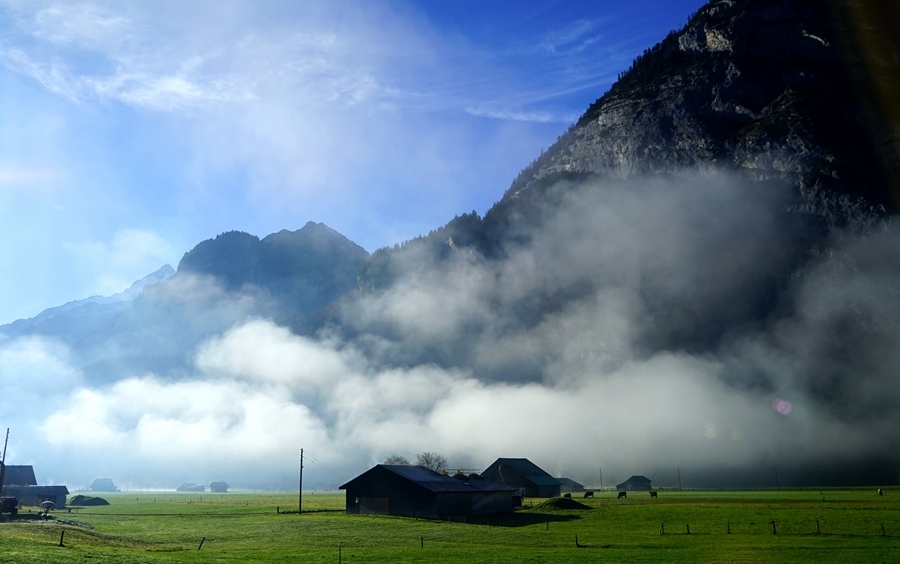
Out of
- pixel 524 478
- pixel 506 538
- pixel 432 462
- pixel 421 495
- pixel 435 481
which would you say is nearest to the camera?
pixel 506 538

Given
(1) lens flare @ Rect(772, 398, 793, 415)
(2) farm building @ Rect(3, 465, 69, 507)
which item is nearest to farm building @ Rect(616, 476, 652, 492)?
(1) lens flare @ Rect(772, 398, 793, 415)

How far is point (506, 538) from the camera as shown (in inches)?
2056

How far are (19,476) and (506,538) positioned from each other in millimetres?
128942

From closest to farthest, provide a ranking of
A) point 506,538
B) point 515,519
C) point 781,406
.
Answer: point 506,538 < point 515,519 < point 781,406

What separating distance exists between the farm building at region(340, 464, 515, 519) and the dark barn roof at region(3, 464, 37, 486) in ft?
297

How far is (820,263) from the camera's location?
178000 mm

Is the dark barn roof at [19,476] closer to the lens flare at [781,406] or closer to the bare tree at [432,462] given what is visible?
the bare tree at [432,462]

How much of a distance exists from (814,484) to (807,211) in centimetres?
8104

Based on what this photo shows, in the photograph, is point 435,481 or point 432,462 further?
point 432,462

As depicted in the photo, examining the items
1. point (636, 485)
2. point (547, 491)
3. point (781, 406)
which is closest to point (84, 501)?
point (547, 491)

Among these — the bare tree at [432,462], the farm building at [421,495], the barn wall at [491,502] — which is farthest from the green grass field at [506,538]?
the bare tree at [432,462]

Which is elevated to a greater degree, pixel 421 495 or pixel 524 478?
pixel 421 495

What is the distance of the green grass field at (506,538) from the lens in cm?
3728

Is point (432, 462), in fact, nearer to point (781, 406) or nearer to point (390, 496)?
point (390, 496)
